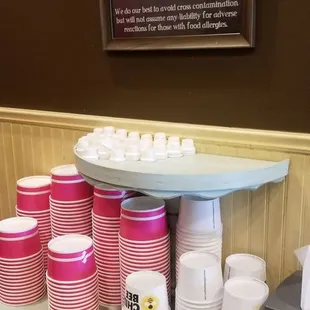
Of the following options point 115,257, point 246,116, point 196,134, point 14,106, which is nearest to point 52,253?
point 115,257

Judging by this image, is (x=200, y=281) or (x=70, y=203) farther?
(x=70, y=203)

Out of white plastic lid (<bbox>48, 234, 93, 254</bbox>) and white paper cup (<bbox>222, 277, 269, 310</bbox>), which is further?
white plastic lid (<bbox>48, 234, 93, 254</bbox>)

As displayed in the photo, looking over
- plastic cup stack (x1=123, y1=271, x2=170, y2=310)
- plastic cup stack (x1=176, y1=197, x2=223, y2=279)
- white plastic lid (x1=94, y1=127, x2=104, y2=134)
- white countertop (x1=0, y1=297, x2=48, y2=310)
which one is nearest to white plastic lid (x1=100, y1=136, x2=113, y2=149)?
white plastic lid (x1=94, y1=127, x2=104, y2=134)

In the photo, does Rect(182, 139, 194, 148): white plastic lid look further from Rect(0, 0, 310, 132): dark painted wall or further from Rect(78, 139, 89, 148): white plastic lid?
Rect(78, 139, 89, 148): white plastic lid

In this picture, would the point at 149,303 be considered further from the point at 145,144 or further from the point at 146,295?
→ the point at 145,144

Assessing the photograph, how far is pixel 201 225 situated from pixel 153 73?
419mm

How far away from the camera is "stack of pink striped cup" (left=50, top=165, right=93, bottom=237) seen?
4.61ft

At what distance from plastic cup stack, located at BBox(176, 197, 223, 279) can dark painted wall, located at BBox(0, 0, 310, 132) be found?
0.21 m

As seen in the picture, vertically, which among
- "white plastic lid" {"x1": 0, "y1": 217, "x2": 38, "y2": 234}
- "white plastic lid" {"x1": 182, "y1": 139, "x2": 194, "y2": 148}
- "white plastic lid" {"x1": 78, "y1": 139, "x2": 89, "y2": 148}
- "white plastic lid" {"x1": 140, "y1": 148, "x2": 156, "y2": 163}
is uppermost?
"white plastic lid" {"x1": 78, "y1": 139, "x2": 89, "y2": 148}

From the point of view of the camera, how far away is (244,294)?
1.04m

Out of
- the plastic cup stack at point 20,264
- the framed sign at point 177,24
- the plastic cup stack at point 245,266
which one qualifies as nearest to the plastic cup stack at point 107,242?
the plastic cup stack at point 20,264

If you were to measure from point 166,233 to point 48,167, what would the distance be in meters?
0.55

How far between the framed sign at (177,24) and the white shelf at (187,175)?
0.28 m

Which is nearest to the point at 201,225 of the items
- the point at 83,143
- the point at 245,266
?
the point at 245,266
